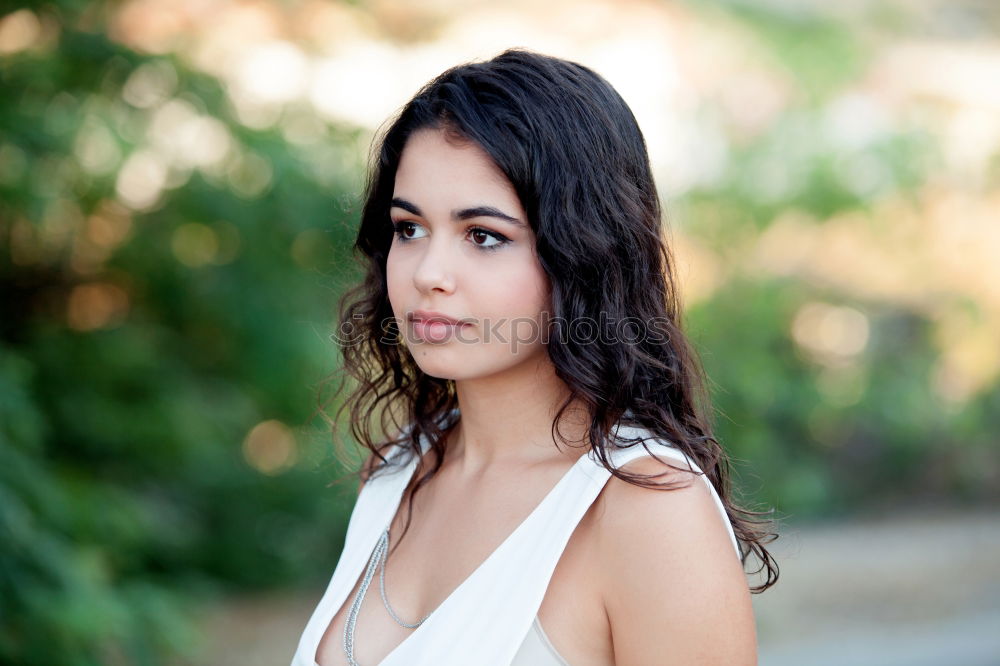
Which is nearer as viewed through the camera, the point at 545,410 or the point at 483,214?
the point at 483,214

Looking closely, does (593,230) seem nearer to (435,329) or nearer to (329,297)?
(435,329)

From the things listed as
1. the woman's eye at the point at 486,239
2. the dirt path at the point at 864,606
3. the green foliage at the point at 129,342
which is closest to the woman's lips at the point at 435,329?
the woman's eye at the point at 486,239

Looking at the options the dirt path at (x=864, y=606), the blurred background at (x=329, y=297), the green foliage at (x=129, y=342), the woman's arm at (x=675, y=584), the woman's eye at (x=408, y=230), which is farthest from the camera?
the dirt path at (x=864, y=606)

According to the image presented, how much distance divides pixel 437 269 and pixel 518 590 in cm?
55

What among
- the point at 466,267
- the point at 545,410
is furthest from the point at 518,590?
the point at 466,267

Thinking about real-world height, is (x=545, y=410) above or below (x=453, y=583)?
above

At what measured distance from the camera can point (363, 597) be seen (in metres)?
1.95

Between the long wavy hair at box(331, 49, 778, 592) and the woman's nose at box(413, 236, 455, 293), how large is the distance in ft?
0.51

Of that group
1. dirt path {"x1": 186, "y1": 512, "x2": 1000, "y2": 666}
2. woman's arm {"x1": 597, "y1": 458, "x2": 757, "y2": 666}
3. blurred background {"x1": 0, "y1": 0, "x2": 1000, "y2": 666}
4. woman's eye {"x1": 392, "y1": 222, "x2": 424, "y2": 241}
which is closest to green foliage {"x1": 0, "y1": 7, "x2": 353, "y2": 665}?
blurred background {"x1": 0, "y1": 0, "x2": 1000, "y2": 666}

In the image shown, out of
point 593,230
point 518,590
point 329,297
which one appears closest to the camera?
point 518,590

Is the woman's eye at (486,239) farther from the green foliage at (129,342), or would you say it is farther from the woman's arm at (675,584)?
the green foliage at (129,342)

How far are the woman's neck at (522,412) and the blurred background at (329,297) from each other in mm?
559

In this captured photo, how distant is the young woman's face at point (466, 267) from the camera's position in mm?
1741

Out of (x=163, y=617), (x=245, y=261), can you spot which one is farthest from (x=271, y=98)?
(x=163, y=617)
